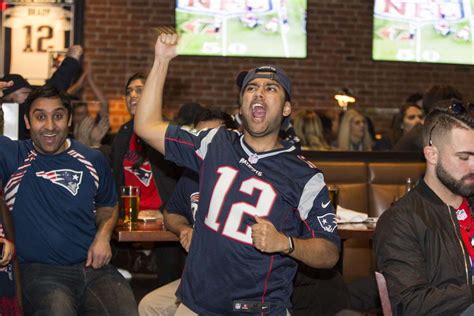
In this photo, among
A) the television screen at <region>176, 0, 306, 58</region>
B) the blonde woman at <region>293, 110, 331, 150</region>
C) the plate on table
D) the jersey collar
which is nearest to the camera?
the jersey collar

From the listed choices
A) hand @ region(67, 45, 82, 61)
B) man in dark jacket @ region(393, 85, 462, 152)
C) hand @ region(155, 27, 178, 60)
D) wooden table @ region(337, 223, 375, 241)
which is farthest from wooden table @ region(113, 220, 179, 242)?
man in dark jacket @ region(393, 85, 462, 152)

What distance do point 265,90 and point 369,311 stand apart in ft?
6.06

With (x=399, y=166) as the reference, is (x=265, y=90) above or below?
above

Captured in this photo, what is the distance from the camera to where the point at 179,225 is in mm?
4125

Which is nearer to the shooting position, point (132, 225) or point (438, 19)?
point (132, 225)

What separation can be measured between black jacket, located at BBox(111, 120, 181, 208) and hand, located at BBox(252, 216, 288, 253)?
2188 mm

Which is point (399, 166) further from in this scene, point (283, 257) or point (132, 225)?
point (283, 257)

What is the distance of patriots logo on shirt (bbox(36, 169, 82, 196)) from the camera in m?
4.23

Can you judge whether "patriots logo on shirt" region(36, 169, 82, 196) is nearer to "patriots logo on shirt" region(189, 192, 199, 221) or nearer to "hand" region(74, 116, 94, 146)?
"patriots logo on shirt" region(189, 192, 199, 221)

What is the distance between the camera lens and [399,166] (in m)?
6.27

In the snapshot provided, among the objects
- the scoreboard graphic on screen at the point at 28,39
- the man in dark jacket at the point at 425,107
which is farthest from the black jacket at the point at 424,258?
the scoreboard graphic on screen at the point at 28,39

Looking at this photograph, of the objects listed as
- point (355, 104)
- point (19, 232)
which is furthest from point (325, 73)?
point (19, 232)

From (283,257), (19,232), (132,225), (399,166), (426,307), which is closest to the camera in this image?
(426,307)

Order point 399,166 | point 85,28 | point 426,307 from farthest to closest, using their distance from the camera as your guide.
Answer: point 85,28, point 399,166, point 426,307
